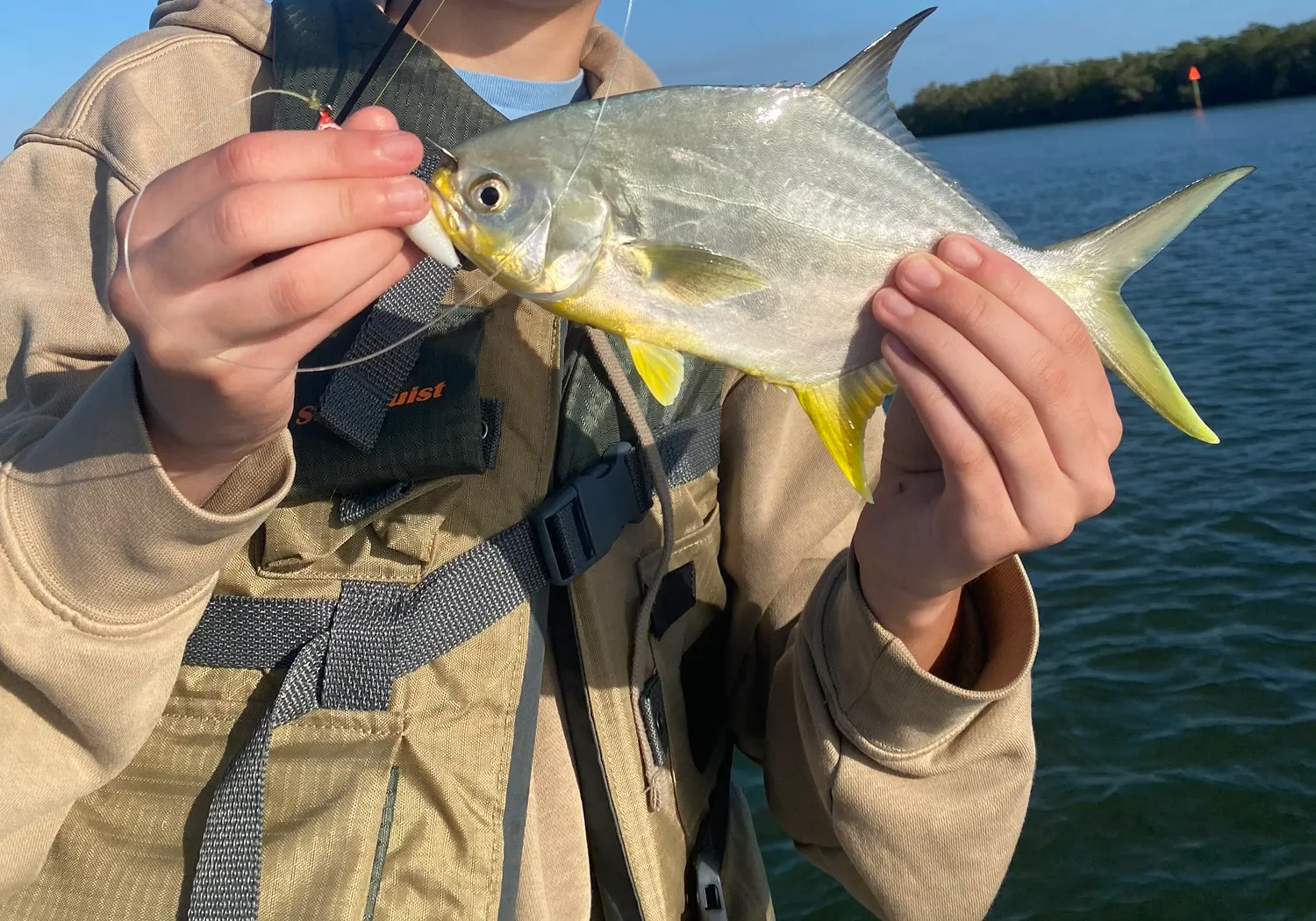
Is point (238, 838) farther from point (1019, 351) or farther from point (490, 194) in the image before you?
point (1019, 351)

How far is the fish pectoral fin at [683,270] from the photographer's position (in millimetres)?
1960

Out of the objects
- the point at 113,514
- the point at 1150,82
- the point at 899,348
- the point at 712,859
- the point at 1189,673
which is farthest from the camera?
the point at 1150,82

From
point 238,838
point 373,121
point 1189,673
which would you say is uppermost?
point 373,121

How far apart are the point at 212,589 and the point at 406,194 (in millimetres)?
883

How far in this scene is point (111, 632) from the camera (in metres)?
1.73

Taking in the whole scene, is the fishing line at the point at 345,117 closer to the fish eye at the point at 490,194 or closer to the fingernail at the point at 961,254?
the fish eye at the point at 490,194

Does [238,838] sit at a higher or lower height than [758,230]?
lower

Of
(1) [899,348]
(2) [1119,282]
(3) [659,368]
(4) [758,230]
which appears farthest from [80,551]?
(2) [1119,282]

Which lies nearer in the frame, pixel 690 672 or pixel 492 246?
pixel 492 246

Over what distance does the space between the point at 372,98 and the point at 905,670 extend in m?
1.77

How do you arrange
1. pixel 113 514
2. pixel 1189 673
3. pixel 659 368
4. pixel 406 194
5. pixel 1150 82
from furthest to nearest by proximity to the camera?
pixel 1150 82, pixel 1189 673, pixel 659 368, pixel 113 514, pixel 406 194

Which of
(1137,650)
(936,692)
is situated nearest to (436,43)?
(936,692)

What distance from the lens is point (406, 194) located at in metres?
1.48

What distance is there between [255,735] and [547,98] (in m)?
1.78
